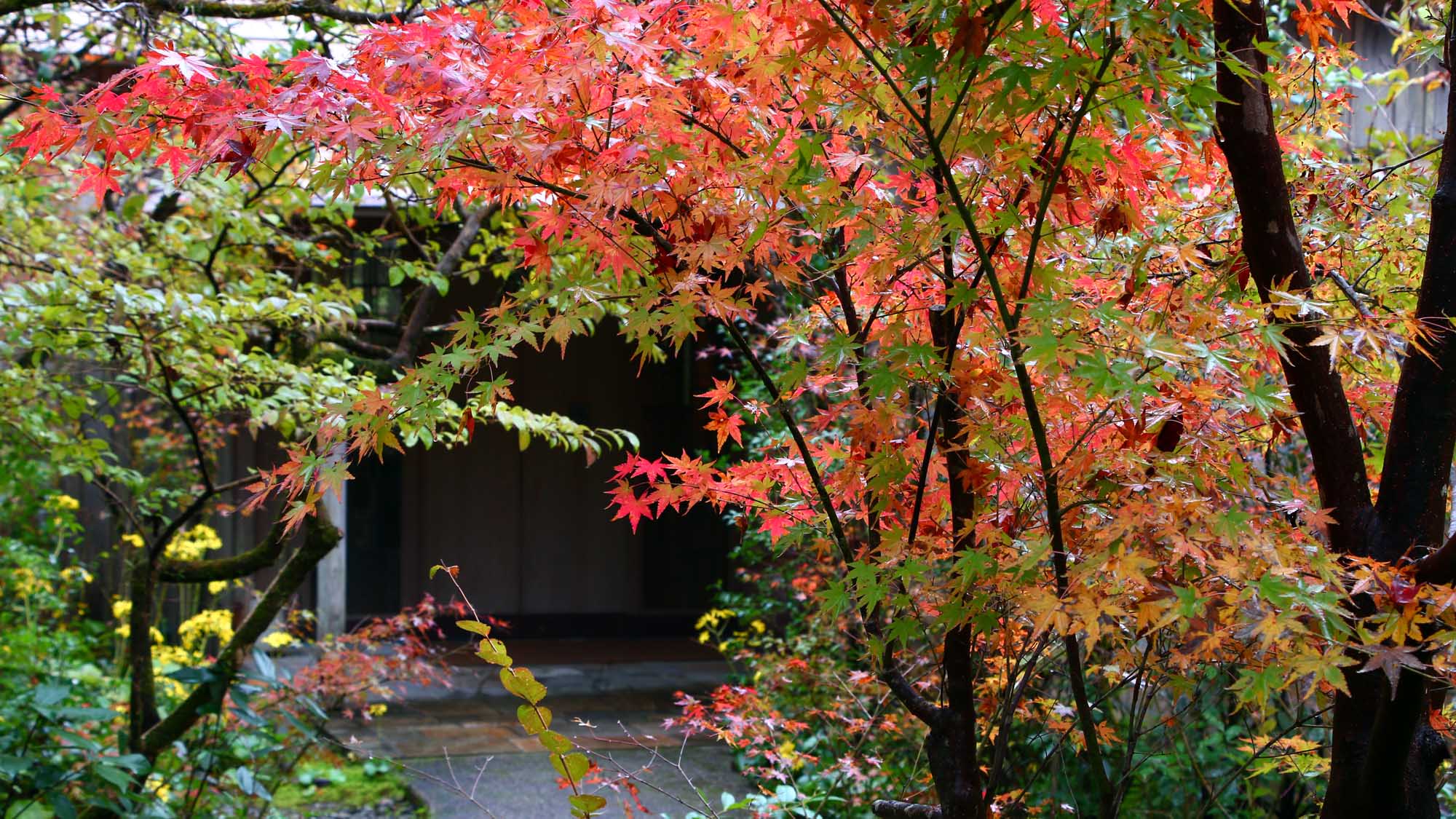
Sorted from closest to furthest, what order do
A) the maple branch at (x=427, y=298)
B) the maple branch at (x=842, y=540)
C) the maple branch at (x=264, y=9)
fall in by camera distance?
1. the maple branch at (x=842, y=540)
2. the maple branch at (x=264, y=9)
3. the maple branch at (x=427, y=298)

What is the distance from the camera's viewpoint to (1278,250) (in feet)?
6.35

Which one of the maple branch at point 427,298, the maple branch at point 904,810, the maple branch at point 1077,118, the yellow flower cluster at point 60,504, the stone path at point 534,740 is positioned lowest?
the stone path at point 534,740

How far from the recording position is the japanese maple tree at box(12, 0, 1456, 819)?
5.26ft

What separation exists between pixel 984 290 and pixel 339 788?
488 cm

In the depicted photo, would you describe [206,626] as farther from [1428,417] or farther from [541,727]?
[1428,417]

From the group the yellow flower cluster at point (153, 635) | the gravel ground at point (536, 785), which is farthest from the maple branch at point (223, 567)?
the yellow flower cluster at point (153, 635)

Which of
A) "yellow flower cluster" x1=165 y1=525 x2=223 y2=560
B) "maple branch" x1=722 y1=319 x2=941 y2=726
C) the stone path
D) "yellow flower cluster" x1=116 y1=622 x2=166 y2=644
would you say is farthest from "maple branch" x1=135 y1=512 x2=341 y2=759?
"yellow flower cluster" x1=165 y1=525 x2=223 y2=560

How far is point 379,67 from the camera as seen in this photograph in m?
2.01

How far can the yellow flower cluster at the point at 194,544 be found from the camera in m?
6.59


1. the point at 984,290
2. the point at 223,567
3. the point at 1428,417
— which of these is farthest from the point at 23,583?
the point at 1428,417

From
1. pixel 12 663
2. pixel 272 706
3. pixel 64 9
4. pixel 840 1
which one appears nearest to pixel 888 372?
pixel 840 1

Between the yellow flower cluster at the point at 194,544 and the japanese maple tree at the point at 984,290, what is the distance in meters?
4.85

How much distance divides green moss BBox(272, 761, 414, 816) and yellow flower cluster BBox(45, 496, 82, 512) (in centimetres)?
257

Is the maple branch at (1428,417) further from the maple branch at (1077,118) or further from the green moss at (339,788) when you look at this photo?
the green moss at (339,788)
